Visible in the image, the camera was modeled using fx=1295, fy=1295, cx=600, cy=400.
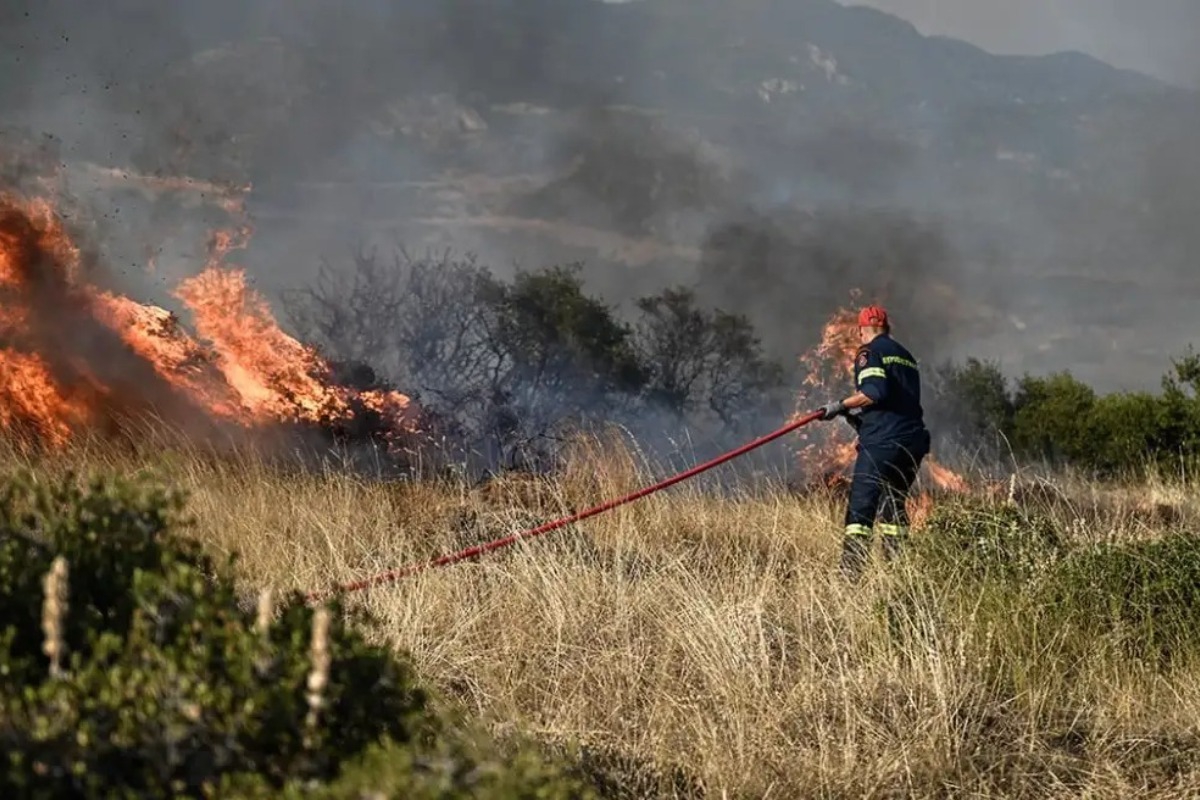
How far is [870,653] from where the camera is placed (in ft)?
17.4

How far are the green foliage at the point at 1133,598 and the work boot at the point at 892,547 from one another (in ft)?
2.95

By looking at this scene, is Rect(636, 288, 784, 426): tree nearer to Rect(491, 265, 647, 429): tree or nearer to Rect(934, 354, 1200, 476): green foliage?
Rect(491, 265, 647, 429): tree

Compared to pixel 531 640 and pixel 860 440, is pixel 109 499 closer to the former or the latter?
pixel 531 640

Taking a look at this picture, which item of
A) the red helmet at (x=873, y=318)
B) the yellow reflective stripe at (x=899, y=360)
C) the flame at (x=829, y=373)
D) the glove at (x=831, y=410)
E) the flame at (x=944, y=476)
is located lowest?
the flame at (x=944, y=476)

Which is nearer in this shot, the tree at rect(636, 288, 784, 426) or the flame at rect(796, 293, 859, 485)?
the flame at rect(796, 293, 859, 485)

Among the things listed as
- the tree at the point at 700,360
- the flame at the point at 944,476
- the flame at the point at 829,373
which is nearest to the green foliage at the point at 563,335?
the tree at the point at 700,360

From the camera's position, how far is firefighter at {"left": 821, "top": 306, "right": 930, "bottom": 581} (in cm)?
793

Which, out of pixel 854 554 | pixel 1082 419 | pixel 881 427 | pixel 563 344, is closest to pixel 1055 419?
pixel 1082 419

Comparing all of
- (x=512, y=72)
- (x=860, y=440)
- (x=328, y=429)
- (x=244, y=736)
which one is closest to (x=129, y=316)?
(x=328, y=429)

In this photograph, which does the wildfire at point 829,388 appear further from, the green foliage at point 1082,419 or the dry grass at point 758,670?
the dry grass at point 758,670

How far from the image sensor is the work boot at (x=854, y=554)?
7.02 metres

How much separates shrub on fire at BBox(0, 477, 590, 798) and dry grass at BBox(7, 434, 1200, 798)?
28.0 inches

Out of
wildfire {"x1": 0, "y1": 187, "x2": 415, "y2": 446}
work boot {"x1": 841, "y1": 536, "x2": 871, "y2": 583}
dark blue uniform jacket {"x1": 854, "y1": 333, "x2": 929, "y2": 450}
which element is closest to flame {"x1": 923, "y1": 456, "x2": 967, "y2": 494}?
dark blue uniform jacket {"x1": 854, "y1": 333, "x2": 929, "y2": 450}

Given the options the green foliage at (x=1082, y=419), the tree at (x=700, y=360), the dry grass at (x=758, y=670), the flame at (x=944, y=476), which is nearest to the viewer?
the dry grass at (x=758, y=670)
